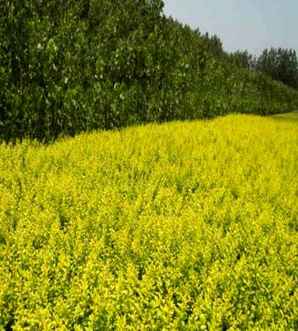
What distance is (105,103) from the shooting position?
13562 millimetres

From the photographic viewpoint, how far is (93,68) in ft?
44.0

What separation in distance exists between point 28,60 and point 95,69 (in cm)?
244

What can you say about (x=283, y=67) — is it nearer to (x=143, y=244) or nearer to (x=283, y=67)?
(x=283, y=67)

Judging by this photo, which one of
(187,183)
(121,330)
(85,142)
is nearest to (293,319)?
(121,330)

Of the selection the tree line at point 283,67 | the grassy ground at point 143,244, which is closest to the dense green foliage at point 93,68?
the grassy ground at point 143,244

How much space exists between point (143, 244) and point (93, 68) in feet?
29.8

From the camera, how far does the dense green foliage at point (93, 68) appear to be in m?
11.1

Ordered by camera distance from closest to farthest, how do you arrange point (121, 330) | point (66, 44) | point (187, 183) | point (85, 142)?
point (121, 330)
point (187, 183)
point (85, 142)
point (66, 44)

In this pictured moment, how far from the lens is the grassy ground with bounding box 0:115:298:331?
12.1 ft

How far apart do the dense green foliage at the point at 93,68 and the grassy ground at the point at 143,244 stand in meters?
2.26

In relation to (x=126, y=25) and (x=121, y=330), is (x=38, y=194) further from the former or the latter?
(x=126, y=25)

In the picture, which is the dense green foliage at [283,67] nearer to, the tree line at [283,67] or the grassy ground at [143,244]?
the tree line at [283,67]

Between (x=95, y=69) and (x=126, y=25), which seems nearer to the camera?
(x=95, y=69)

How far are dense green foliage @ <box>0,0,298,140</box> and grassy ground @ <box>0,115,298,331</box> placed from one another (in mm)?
2261
